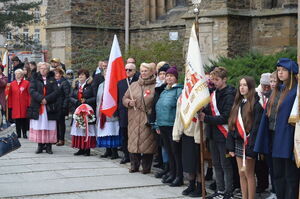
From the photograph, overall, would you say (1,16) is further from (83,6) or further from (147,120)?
(147,120)

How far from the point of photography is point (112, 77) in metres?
10.8

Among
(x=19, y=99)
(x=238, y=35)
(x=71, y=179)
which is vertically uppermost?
(x=238, y=35)

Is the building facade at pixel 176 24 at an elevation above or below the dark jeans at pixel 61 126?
above

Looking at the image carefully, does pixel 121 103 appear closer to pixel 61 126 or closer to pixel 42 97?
pixel 42 97

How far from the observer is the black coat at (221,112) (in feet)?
27.2

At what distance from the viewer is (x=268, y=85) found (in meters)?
8.70

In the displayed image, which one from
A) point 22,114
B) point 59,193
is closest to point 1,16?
point 22,114

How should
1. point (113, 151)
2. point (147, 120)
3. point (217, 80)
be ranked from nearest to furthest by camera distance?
point (217, 80) < point (147, 120) < point (113, 151)

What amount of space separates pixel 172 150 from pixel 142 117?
94cm

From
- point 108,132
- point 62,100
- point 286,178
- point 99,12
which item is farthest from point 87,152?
point 99,12

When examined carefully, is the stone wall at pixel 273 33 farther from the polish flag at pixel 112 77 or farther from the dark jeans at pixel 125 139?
the polish flag at pixel 112 77

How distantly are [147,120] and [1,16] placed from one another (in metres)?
35.5

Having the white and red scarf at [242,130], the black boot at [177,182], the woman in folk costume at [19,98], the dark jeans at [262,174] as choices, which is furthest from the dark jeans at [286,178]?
the woman in folk costume at [19,98]

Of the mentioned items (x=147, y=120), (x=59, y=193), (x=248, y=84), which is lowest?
(x=59, y=193)
